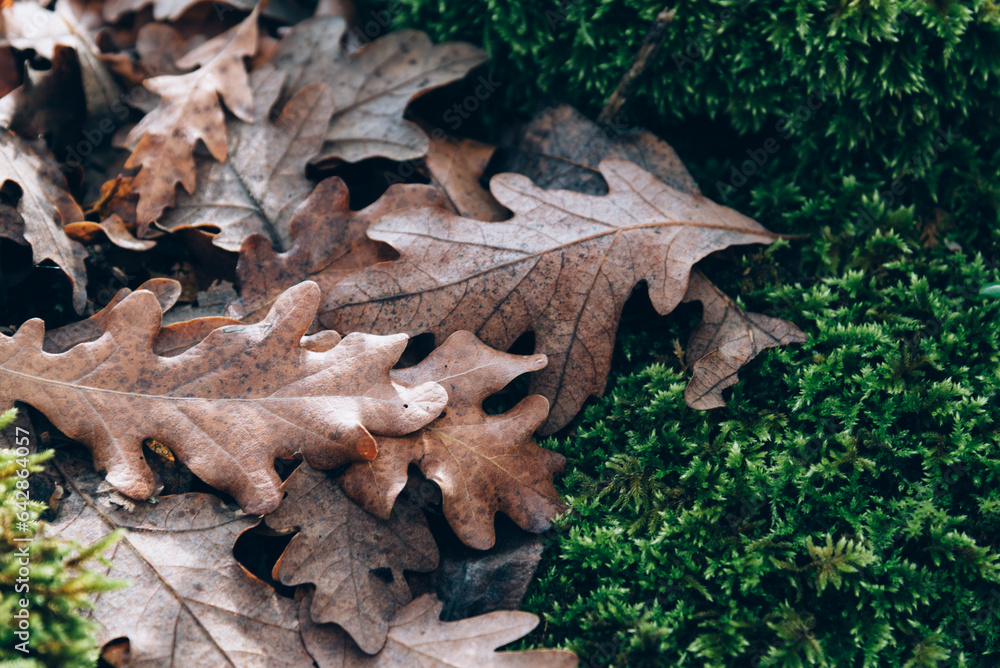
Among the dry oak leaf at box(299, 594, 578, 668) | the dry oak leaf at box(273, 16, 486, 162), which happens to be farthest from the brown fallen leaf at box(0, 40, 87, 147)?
the dry oak leaf at box(299, 594, 578, 668)

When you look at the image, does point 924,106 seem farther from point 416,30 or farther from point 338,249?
point 338,249

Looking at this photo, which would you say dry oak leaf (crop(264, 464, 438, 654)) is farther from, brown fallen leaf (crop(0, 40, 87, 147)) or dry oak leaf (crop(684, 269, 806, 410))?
brown fallen leaf (crop(0, 40, 87, 147))

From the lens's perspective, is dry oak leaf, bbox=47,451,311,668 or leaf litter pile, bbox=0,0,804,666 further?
leaf litter pile, bbox=0,0,804,666

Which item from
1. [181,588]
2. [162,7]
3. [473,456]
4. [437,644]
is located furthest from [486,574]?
[162,7]

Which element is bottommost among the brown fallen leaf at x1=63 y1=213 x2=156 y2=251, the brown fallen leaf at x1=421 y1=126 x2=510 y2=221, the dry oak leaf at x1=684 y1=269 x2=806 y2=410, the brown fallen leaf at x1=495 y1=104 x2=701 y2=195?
the brown fallen leaf at x1=63 y1=213 x2=156 y2=251

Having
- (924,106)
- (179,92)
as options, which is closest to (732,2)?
(924,106)

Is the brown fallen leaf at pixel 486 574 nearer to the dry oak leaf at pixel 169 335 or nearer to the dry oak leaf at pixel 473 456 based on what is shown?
the dry oak leaf at pixel 473 456
